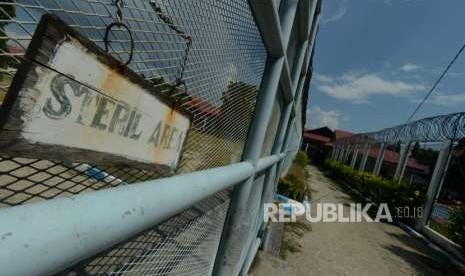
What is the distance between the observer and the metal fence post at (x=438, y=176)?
11484 mm

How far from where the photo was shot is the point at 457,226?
8711 millimetres

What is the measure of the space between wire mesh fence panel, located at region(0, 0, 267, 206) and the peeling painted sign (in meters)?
0.04

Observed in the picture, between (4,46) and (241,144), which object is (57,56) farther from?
(241,144)

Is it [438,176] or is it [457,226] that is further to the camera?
[438,176]

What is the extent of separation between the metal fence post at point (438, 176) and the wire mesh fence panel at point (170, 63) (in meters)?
11.4

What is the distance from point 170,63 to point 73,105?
422 mm

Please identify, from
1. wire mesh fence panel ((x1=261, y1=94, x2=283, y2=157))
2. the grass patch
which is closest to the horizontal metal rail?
wire mesh fence panel ((x1=261, y1=94, x2=283, y2=157))

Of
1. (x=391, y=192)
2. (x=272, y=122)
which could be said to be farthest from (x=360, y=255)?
(x=391, y=192)

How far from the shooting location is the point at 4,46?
18.3 inches

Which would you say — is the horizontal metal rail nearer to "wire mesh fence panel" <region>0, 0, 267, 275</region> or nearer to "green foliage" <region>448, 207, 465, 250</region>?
"wire mesh fence panel" <region>0, 0, 267, 275</region>

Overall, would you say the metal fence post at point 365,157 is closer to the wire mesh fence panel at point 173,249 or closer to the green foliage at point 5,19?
the wire mesh fence panel at point 173,249

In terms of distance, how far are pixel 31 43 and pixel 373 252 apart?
8.01 m

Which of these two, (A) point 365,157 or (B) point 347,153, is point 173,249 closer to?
(A) point 365,157

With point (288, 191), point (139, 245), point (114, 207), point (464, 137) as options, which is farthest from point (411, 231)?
point (114, 207)
